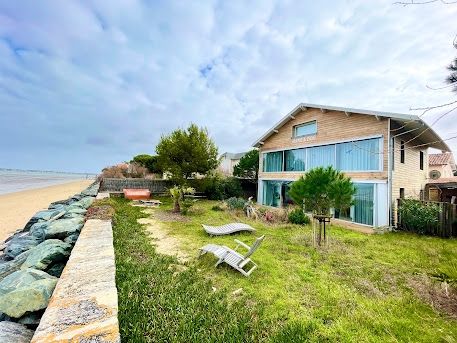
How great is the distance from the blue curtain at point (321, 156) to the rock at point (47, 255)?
12526 mm

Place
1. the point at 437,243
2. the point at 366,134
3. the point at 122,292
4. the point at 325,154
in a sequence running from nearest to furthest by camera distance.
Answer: the point at 122,292 → the point at 437,243 → the point at 366,134 → the point at 325,154

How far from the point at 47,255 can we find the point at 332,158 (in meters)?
13.2

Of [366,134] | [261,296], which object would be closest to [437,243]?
[366,134]

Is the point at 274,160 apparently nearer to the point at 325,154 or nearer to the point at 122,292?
the point at 325,154

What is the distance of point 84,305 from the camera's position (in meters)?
2.60

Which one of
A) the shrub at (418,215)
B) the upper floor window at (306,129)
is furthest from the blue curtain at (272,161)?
the shrub at (418,215)

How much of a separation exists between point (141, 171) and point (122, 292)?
846 inches

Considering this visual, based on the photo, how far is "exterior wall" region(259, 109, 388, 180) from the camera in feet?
37.2

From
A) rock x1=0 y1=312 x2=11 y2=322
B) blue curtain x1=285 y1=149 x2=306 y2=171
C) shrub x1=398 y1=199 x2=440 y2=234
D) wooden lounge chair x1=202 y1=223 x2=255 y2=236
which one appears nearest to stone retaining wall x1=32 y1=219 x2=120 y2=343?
rock x1=0 y1=312 x2=11 y2=322

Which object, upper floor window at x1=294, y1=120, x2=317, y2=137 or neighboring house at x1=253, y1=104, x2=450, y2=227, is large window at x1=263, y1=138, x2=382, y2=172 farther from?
upper floor window at x1=294, y1=120, x2=317, y2=137

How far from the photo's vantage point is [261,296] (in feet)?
13.5

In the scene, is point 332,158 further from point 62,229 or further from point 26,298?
point 26,298

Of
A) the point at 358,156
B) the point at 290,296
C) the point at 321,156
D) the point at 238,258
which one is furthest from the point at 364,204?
the point at 290,296

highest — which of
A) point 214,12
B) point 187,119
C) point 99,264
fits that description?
point 214,12
